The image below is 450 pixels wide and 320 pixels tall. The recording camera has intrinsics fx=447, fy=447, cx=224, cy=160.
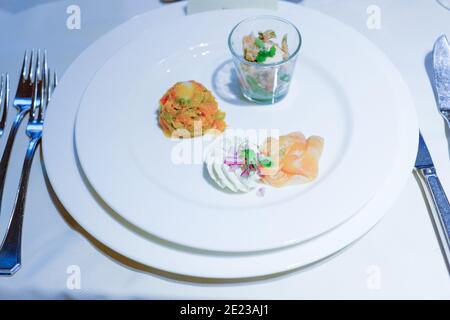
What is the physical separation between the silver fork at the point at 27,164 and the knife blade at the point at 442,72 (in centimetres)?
78

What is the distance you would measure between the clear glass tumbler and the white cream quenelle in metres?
0.15

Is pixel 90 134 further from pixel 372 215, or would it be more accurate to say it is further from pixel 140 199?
pixel 372 215

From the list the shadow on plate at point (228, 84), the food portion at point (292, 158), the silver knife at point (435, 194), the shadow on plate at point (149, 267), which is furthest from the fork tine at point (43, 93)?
the silver knife at point (435, 194)

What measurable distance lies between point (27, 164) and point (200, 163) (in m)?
0.32

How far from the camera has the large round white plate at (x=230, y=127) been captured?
27.1 inches

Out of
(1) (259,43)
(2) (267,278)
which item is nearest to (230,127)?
(1) (259,43)

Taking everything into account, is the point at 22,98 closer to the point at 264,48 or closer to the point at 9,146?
the point at 9,146

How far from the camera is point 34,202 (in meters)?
0.78

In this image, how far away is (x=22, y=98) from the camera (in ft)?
2.96

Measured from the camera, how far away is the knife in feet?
2.83

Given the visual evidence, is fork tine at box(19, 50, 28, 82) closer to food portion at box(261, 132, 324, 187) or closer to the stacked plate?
the stacked plate

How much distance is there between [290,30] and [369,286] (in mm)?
529

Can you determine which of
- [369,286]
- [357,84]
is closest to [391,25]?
[357,84]
